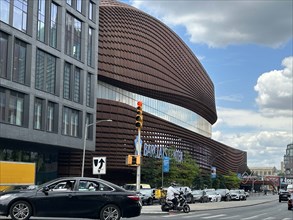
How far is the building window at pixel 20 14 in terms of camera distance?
44.9m

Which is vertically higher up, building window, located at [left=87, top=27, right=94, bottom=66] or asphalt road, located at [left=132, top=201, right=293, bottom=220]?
building window, located at [left=87, top=27, right=94, bottom=66]

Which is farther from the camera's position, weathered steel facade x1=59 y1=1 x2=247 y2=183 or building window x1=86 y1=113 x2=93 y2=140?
weathered steel facade x1=59 y1=1 x2=247 y2=183

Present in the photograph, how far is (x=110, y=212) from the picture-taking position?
15.9m

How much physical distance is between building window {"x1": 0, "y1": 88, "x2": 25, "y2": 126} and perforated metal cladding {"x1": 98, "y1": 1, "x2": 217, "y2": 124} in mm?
23090

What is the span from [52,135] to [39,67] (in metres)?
7.24

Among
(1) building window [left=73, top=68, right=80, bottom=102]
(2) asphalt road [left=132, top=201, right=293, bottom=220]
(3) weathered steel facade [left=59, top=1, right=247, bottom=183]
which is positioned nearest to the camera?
(2) asphalt road [left=132, top=201, right=293, bottom=220]

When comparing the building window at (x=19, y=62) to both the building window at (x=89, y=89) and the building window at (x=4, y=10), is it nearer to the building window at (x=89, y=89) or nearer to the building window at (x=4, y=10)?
the building window at (x=4, y=10)

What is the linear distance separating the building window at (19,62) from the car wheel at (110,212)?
31.4m

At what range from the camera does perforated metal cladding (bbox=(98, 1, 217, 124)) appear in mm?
70750

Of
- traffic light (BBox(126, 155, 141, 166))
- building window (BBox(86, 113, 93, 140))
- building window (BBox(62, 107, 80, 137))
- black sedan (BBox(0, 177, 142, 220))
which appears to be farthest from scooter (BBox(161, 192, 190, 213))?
building window (BBox(86, 113, 93, 140))

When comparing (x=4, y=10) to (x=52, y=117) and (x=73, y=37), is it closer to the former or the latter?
(x=52, y=117)

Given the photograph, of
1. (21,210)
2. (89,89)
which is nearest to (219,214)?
(21,210)

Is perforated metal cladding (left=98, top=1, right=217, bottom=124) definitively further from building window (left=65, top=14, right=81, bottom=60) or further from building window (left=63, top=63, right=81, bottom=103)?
building window (left=63, top=63, right=81, bottom=103)

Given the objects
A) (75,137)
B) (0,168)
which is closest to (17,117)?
(75,137)
